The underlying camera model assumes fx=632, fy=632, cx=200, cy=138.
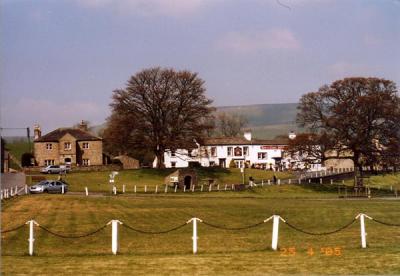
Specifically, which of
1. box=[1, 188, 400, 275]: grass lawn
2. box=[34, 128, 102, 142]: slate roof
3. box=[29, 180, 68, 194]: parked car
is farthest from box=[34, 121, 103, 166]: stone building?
box=[1, 188, 400, 275]: grass lawn

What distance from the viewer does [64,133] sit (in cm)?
10612

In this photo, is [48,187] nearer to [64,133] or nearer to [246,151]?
[64,133]

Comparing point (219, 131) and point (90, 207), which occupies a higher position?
point (219, 131)

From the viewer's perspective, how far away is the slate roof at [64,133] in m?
105

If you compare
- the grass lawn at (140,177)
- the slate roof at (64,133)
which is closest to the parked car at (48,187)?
the grass lawn at (140,177)

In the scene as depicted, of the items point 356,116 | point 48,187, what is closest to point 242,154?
point 356,116

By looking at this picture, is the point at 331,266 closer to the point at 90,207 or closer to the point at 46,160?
the point at 90,207

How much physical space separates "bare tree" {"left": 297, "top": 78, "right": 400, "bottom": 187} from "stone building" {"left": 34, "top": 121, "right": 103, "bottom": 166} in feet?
128

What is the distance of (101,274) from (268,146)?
380 ft

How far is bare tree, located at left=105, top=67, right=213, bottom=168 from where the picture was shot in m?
93.8

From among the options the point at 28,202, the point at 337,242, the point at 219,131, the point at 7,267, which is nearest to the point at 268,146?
the point at 219,131

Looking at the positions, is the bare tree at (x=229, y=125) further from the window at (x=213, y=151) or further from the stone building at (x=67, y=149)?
the stone building at (x=67, y=149)

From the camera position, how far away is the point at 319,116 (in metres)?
82.1

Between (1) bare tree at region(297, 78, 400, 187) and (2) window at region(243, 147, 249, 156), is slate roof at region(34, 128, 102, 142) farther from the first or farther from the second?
(1) bare tree at region(297, 78, 400, 187)
